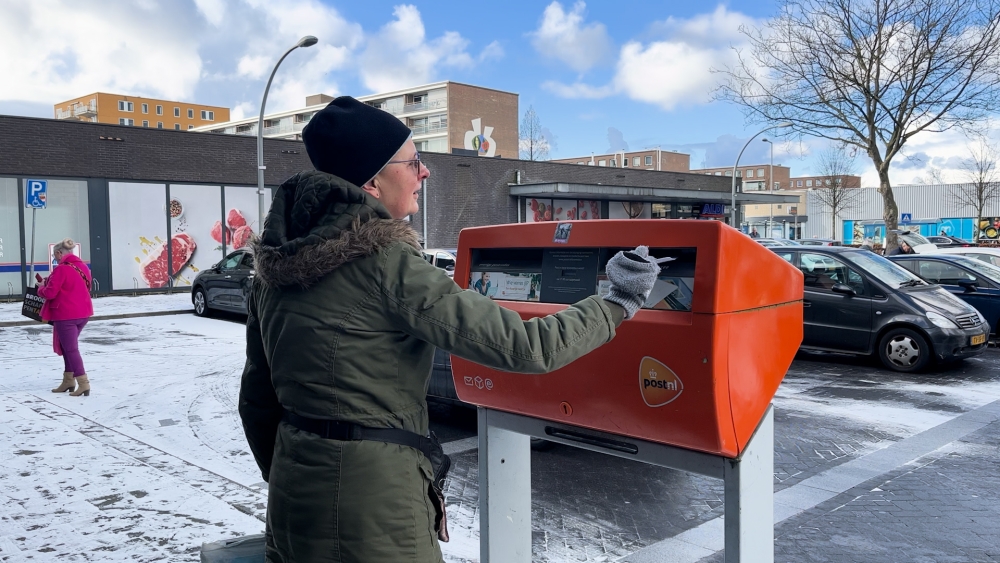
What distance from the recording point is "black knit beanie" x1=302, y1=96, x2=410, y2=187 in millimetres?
1934

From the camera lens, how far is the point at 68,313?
8.00m

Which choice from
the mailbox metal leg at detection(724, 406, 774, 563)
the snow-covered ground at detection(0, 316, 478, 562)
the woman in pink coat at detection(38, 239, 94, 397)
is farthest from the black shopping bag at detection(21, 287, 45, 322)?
the mailbox metal leg at detection(724, 406, 774, 563)

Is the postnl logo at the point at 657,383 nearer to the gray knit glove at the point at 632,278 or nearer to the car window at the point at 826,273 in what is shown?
the gray knit glove at the point at 632,278

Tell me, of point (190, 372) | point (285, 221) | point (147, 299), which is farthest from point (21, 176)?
point (285, 221)

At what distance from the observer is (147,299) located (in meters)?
20.0

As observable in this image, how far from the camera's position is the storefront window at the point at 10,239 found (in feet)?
65.2

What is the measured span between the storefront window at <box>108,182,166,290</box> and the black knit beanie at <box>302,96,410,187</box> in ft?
72.7

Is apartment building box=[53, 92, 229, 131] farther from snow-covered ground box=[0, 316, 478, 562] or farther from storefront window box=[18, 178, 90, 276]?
snow-covered ground box=[0, 316, 478, 562]

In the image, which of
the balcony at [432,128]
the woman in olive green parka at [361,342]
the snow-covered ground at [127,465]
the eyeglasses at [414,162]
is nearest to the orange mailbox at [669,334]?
the woman in olive green parka at [361,342]

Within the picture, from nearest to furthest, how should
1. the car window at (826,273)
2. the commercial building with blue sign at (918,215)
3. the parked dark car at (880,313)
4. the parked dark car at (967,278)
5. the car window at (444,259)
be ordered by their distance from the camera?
the parked dark car at (880,313) → the car window at (826,273) → the parked dark car at (967,278) → the car window at (444,259) → the commercial building with blue sign at (918,215)

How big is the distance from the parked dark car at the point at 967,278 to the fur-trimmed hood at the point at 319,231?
1212 cm

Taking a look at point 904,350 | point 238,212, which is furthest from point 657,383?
point 238,212

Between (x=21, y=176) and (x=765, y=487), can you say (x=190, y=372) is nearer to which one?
(x=765, y=487)

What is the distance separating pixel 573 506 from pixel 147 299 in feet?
59.3
